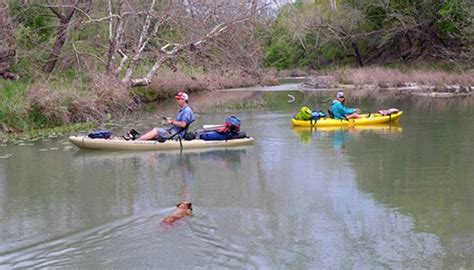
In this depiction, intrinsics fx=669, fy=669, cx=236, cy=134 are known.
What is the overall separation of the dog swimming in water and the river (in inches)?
4.4

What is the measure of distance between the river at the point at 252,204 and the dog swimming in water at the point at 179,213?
0.11 metres

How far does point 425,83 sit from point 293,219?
22.5m

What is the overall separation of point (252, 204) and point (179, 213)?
1.08m

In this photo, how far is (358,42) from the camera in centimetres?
4141

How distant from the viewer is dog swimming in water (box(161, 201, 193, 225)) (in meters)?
7.37

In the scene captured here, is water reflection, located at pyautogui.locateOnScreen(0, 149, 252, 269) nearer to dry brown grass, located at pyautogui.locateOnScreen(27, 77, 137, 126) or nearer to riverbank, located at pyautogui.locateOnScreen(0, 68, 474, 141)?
riverbank, located at pyautogui.locateOnScreen(0, 68, 474, 141)

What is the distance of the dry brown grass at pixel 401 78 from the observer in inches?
1109

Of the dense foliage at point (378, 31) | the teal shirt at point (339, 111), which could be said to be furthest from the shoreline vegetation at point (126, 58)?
the teal shirt at point (339, 111)

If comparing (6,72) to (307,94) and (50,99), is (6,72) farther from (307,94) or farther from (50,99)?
(307,94)

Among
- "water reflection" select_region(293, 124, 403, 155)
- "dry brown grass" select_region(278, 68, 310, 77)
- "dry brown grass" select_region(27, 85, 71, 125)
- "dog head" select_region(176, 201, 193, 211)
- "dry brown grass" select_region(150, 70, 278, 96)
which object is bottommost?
"dog head" select_region(176, 201, 193, 211)

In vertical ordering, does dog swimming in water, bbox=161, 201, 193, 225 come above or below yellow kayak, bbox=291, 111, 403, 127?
below

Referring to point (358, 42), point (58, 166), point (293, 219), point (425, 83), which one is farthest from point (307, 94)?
point (293, 219)

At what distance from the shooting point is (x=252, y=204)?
821 cm

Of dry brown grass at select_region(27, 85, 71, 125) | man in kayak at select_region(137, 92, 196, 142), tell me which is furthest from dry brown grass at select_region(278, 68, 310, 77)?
man in kayak at select_region(137, 92, 196, 142)
